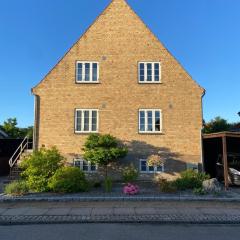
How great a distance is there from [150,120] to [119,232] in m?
12.6

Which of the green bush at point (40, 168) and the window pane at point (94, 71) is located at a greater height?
the window pane at point (94, 71)

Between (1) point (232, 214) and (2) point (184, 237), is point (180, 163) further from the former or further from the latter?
(2) point (184, 237)

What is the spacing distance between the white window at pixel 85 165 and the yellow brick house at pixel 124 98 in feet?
0.20

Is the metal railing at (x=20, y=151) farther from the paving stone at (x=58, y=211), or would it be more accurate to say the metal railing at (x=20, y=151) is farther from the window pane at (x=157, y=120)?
the window pane at (x=157, y=120)

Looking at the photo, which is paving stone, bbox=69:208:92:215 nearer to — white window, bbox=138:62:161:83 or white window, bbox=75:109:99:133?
white window, bbox=75:109:99:133

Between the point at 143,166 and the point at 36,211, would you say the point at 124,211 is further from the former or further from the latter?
the point at 143,166

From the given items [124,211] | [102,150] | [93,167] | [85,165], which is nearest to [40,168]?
[102,150]

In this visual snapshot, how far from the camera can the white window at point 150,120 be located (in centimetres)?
2180

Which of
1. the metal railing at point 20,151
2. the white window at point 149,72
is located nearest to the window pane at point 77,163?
the metal railing at point 20,151

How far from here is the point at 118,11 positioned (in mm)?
22781

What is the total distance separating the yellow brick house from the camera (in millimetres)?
21656

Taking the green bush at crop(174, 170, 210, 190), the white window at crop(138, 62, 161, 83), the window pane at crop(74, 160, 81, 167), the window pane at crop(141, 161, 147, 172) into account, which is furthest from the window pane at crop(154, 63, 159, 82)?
the window pane at crop(74, 160, 81, 167)

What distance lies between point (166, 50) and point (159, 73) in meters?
1.52

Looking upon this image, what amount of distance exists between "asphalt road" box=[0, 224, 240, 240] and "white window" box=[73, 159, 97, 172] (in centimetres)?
1068
